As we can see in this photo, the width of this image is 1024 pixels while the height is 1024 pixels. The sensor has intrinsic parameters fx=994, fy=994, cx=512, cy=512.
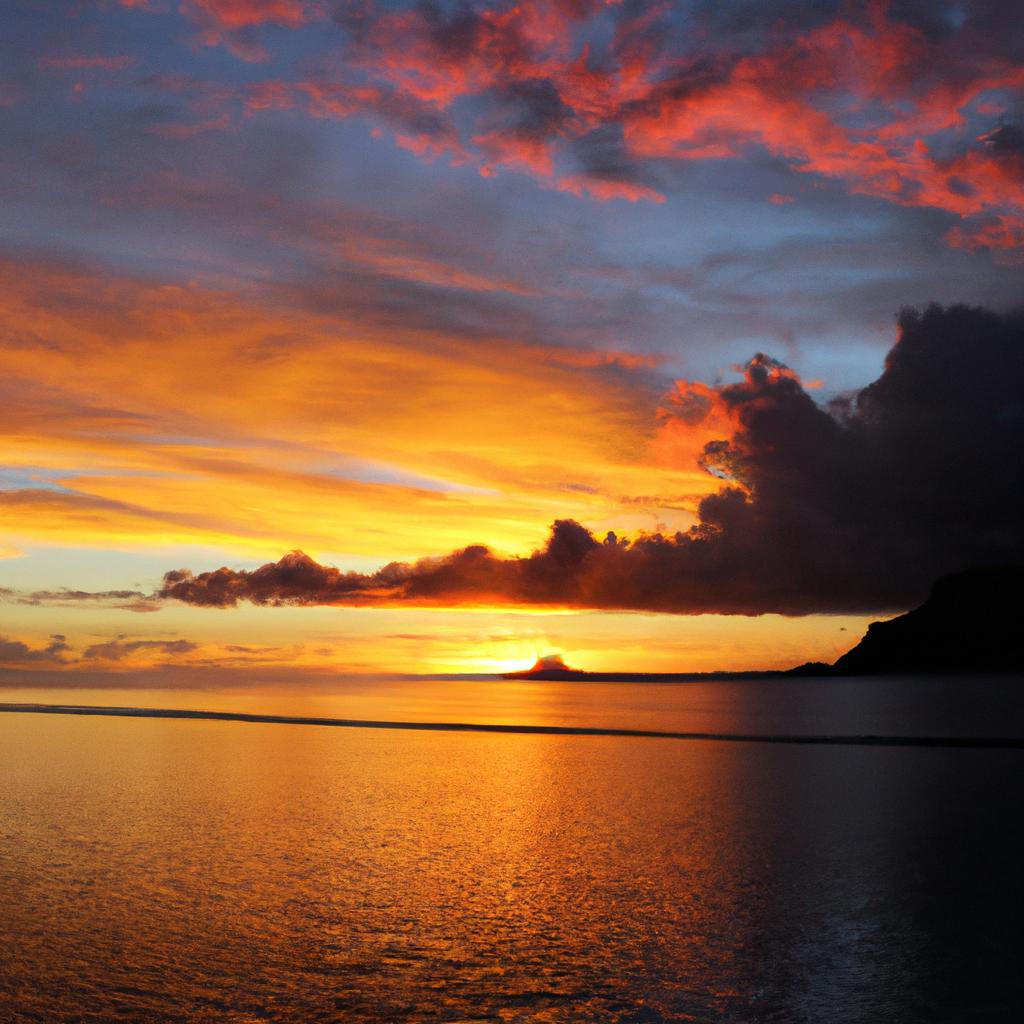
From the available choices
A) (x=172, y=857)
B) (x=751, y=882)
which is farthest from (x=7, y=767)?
(x=751, y=882)

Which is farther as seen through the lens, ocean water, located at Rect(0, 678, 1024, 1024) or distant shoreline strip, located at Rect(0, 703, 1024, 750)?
distant shoreline strip, located at Rect(0, 703, 1024, 750)

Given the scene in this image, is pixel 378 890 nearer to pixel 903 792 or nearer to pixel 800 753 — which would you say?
pixel 903 792

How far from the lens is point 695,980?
1325 cm

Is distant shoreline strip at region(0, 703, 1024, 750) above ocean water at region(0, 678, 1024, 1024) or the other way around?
the other way around

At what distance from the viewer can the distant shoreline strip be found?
2345 inches

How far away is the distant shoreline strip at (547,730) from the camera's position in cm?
5956

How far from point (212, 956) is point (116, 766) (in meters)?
26.5

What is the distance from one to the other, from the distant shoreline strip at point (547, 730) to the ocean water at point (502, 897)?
2299cm

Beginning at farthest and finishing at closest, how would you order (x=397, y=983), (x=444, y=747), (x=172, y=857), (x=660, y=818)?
(x=444, y=747)
(x=660, y=818)
(x=172, y=857)
(x=397, y=983)

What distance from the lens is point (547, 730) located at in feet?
219

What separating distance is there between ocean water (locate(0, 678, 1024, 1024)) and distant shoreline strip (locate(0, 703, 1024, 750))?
23.0 metres

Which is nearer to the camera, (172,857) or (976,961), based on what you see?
(976,961)

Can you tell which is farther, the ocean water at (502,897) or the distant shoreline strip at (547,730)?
the distant shoreline strip at (547,730)

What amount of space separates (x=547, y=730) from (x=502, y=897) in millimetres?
49466
